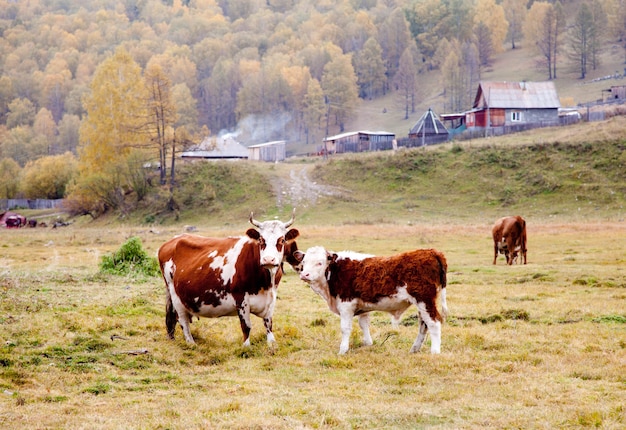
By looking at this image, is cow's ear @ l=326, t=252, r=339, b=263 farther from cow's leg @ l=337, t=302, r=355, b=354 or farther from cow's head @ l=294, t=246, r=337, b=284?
cow's leg @ l=337, t=302, r=355, b=354

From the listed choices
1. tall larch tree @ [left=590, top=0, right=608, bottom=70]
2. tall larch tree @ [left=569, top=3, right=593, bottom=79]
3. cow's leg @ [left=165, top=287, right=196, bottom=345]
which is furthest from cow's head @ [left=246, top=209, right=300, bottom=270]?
tall larch tree @ [left=590, top=0, right=608, bottom=70]

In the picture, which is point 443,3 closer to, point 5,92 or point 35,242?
point 5,92

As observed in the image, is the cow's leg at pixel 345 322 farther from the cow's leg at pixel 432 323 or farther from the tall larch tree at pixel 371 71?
the tall larch tree at pixel 371 71

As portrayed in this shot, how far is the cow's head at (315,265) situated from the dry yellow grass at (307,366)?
1221 millimetres

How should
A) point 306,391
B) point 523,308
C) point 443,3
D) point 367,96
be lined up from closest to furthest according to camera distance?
point 306,391 → point 523,308 → point 367,96 → point 443,3

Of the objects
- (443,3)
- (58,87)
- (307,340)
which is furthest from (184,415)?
(58,87)

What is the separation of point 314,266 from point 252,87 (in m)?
131

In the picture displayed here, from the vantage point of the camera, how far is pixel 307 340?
13.0 m

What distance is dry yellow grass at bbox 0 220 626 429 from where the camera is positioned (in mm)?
8289

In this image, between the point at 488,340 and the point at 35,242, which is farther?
the point at 35,242

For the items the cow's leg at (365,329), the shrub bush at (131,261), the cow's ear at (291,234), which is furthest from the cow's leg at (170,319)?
the shrub bush at (131,261)

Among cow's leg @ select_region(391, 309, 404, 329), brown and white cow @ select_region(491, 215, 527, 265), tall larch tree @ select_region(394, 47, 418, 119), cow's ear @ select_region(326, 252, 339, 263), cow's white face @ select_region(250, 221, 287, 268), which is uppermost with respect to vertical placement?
tall larch tree @ select_region(394, 47, 418, 119)

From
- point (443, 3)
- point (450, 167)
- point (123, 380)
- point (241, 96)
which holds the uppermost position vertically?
point (443, 3)

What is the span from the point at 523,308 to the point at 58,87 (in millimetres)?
186979
